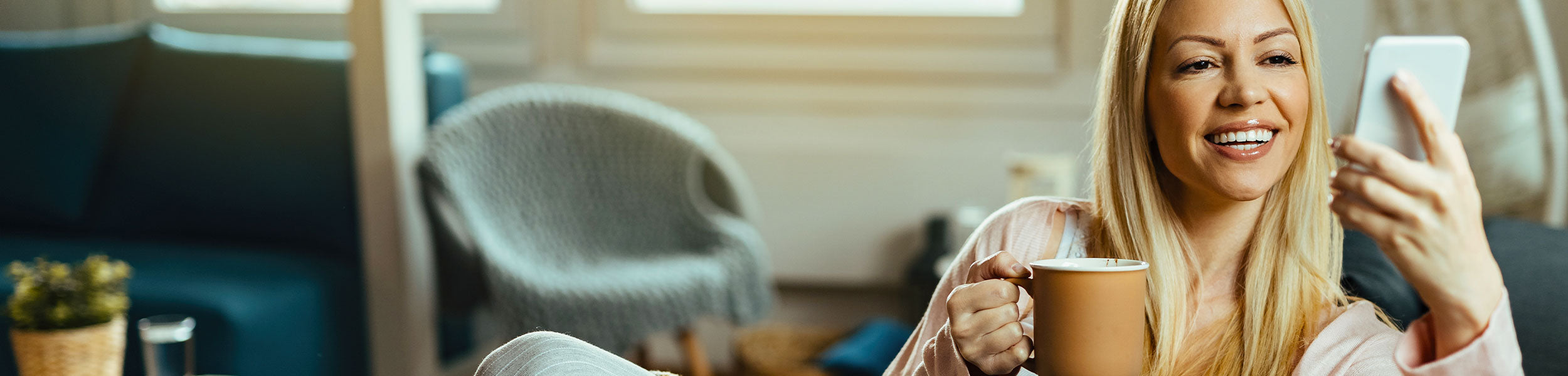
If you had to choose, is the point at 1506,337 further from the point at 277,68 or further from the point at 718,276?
the point at 277,68

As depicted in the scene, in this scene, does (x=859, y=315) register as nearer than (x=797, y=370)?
No

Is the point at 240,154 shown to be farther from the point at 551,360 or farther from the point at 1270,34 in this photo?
the point at 1270,34

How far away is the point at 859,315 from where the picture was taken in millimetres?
2879

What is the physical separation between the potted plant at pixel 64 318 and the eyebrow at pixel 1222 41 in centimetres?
148

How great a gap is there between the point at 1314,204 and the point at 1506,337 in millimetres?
233

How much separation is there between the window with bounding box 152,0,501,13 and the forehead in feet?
7.74

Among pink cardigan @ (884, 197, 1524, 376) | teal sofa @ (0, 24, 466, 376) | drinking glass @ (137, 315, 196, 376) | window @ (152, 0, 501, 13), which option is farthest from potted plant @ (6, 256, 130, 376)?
window @ (152, 0, 501, 13)

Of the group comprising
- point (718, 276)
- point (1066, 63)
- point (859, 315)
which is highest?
point (1066, 63)

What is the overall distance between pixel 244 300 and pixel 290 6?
135cm

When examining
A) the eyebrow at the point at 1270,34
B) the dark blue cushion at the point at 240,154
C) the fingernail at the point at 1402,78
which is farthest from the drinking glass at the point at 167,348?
the fingernail at the point at 1402,78

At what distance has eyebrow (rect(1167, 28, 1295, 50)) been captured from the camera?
2.52ft

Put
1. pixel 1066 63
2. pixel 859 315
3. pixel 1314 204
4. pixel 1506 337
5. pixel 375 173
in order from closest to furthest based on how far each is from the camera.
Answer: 1. pixel 1506 337
2. pixel 1314 204
3. pixel 375 173
4. pixel 1066 63
5. pixel 859 315

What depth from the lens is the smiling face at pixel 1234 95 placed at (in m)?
0.75

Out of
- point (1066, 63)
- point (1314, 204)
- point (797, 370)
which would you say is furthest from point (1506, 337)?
point (1066, 63)
